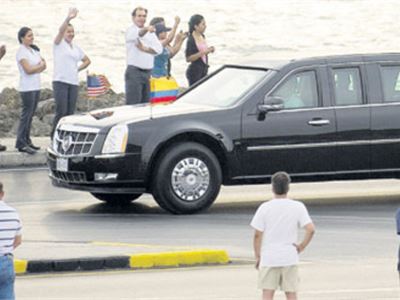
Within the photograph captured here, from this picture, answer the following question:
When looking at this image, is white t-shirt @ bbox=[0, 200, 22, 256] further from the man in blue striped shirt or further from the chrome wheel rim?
the chrome wheel rim

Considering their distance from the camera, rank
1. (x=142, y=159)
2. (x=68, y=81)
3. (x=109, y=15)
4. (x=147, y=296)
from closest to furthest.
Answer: (x=147, y=296) < (x=142, y=159) < (x=68, y=81) < (x=109, y=15)

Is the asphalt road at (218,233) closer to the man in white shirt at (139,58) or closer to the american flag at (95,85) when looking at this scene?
the man in white shirt at (139,58)

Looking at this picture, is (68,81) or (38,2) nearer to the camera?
(68,81)

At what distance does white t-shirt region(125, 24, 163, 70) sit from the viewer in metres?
24.9

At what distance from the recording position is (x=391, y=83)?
67.3 ft

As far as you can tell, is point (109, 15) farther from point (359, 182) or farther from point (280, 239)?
point (280, 239)

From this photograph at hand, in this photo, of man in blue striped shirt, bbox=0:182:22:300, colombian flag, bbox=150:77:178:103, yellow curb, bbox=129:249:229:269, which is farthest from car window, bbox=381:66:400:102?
man in blue striped shirt, bbox=0:182:22:300

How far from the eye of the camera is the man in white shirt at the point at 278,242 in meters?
12.3

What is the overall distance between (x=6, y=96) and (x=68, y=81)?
39.8 feet

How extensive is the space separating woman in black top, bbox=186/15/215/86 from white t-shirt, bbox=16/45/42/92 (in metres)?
2.52

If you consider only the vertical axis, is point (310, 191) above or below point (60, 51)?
below

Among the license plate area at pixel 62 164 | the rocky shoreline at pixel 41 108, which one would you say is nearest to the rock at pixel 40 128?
the rocky shoreline at pixel 41 108

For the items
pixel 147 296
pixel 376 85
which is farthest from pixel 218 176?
pixel 147 296

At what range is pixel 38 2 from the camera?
8588cm
